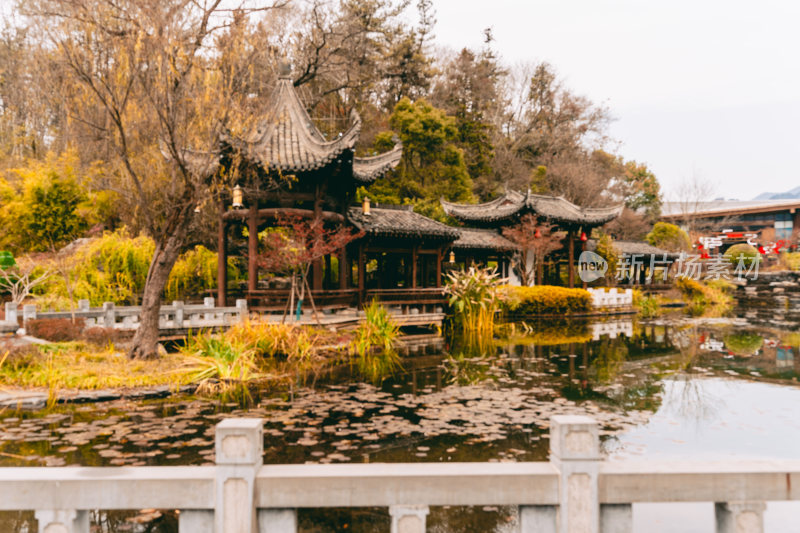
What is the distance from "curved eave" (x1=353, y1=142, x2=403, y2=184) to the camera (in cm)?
1499

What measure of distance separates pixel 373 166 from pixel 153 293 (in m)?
8.79

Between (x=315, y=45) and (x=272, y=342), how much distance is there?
604 inches

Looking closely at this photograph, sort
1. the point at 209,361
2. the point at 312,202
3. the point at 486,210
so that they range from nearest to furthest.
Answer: the point at 209,361
the point at 312,202
the point at 486,210

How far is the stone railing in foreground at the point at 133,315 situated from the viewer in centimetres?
1014

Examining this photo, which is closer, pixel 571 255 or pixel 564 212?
pixel 571 255

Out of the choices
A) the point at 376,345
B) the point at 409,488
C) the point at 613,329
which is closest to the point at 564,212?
the point at 613,329

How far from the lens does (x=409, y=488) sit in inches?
94.7

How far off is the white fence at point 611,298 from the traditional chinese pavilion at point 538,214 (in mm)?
2028

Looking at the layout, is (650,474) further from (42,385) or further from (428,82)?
(428,82)

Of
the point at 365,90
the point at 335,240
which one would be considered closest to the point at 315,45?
the point at 365,90

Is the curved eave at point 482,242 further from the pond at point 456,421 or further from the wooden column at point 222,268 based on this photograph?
the pond at point 456,421

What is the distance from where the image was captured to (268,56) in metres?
20.5

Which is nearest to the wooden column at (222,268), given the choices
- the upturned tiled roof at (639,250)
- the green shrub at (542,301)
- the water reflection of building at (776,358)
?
the green shrub at (542,301)

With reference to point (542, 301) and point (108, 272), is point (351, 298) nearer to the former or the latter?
point (108, 272)
